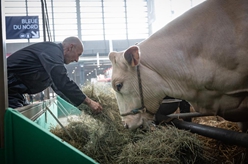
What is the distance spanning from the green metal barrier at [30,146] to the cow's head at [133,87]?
1.36 meters

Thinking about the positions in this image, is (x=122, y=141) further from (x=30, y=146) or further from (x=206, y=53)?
(x=30, y=146)

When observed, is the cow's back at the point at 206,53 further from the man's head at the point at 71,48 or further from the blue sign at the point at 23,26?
the blue sign at the point at 23,26

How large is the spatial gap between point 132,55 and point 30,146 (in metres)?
1.48

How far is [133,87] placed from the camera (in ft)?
8.45

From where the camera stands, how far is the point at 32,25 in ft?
29.0

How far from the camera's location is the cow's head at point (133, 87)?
250 centimetres

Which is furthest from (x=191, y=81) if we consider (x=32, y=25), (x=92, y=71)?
(x=92, y=71)

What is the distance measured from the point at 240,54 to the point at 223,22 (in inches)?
14.8

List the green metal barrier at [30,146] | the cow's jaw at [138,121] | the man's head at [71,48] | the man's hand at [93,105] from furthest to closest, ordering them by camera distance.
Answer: the man's head at [71,48]
the man's hand at [93,105]
the cow's jaw at [138,121]
the green metal barrier at [30,146]

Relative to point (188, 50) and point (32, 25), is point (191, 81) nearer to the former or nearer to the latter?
point (188, 50)

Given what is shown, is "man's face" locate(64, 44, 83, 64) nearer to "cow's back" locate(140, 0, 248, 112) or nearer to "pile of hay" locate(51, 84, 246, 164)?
"pile of hay" locate(51, 84, 246, 164)

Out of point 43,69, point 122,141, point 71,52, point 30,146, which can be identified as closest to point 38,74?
point 43,69

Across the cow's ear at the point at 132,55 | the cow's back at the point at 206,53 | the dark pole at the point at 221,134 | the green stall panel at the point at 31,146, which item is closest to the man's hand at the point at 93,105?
the cow's ear at the point at 132,55

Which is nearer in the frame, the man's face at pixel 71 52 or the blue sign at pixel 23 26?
the man's face at pixel 71 52
